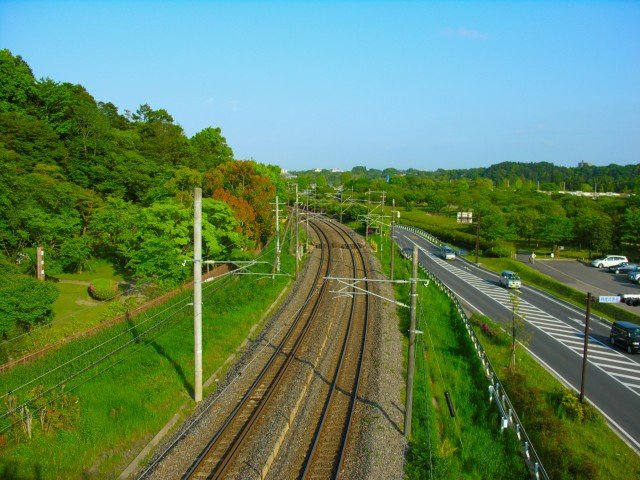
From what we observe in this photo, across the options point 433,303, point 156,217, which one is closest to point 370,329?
point 433,303

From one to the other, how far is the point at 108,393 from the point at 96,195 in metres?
37.2

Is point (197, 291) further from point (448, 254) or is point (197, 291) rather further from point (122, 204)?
point (448, 254)

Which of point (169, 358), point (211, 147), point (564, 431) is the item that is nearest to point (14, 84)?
point (211, 147)

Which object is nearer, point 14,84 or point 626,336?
point 626,336

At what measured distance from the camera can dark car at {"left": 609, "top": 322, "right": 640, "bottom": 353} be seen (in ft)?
84.1

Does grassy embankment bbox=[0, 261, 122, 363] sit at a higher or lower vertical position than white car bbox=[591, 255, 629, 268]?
lower

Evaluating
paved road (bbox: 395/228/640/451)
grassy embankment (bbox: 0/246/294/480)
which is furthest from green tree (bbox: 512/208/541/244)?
grassy embankment (bbox: 0/246/294/480)

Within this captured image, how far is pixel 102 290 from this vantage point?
36031 mm

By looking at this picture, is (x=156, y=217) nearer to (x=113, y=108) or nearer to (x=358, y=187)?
(x=113, y=108)

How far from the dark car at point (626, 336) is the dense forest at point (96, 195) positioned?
24.5 meters

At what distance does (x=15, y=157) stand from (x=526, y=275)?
47395 millimetres

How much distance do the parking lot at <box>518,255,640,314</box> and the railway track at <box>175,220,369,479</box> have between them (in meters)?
22.6

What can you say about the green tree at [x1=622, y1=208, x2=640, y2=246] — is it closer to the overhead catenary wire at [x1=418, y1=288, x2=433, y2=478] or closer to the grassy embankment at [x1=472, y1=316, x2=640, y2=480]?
the overhead catenary wire at [x1=418, y1=288, x2=433, y2=478]

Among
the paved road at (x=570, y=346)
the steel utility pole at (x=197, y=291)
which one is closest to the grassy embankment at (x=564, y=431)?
the paved road at (x=570, y=346)
